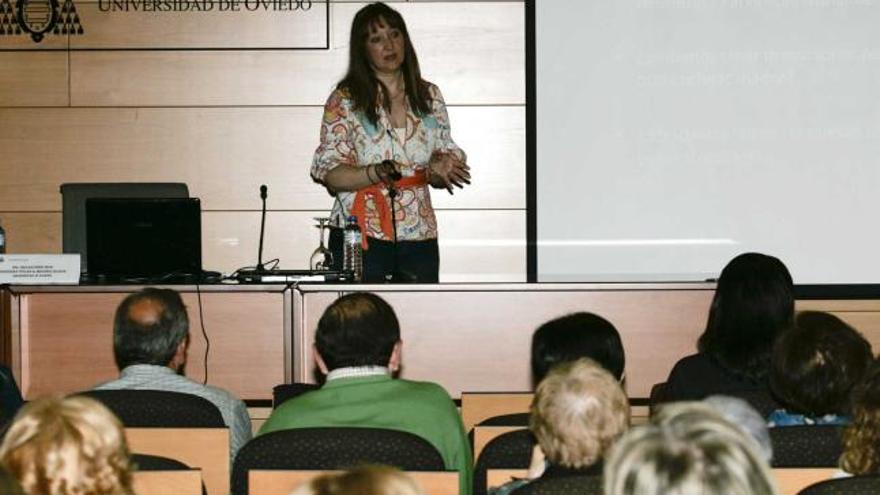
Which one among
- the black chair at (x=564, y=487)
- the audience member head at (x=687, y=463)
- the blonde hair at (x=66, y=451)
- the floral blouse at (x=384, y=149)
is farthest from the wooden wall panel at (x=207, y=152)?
the audience member head at (x=687, y=463)

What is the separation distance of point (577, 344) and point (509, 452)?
0.51m

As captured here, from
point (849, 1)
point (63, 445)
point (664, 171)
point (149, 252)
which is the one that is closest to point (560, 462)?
point (63, 445)

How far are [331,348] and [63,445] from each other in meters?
1.52

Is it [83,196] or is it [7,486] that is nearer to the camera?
[7,486]

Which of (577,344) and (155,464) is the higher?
(577,344)

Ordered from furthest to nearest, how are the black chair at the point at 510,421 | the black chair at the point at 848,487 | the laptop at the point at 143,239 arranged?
the laptop at the point at 143,239
the black chair at the point at 510,421
the black chair at the point at 848,487

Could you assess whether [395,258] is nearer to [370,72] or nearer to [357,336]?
[370,72]

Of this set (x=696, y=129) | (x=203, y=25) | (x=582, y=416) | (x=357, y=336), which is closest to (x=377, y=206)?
(x=203, y=25)

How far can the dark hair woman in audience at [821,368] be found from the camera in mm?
3176

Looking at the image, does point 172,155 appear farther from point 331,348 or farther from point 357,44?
point 331,348

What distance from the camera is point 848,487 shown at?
229 centimetres

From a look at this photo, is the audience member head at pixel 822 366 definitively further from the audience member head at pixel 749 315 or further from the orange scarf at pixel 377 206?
the orange scarf at pixel 377 206

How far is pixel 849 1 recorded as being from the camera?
6824 millimetres

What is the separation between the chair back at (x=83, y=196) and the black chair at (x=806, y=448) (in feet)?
10.9
